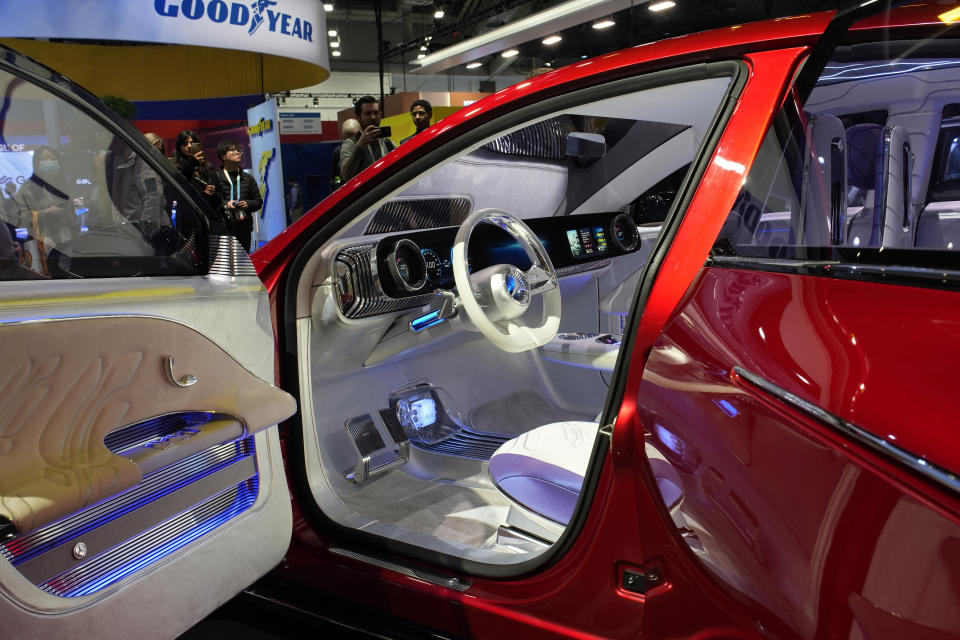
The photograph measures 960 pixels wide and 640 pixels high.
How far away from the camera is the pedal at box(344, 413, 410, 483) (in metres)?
2.34

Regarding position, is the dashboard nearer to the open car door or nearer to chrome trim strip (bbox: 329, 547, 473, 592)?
the open car door

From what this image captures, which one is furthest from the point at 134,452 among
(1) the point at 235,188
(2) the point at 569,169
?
(1) the point at 235,188

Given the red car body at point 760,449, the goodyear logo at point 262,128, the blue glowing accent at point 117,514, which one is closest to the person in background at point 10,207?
the blue glowing accent at point 117,514

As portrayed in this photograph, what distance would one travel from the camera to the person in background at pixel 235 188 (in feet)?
17.7

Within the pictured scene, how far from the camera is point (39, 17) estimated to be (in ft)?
21.7

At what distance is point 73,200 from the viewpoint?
1.14 metres

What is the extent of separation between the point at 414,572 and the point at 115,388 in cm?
77

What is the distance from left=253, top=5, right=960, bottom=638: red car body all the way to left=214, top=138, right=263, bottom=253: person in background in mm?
4470

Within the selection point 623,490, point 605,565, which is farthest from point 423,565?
point 623,490

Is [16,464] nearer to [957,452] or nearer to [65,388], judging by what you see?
[65,388]

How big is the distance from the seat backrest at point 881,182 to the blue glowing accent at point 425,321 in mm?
1356

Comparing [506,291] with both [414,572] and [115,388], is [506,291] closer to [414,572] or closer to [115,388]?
[414,572]

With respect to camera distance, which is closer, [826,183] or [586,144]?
[826,183]

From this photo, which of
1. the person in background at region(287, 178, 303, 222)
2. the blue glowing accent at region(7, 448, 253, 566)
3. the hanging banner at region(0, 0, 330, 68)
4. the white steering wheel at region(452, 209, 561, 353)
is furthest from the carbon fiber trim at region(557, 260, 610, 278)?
the person in background at region(287, 178, 303, 222)
